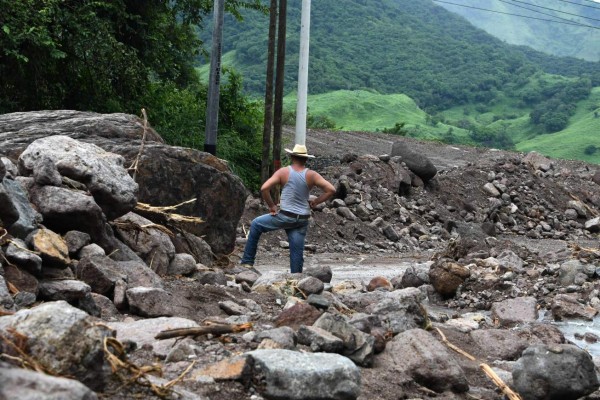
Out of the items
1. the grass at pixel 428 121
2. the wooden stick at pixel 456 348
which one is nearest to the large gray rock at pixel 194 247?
the wooden stick at pixel 456 348

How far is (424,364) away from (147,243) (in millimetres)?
3795

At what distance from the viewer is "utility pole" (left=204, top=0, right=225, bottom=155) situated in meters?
16.9

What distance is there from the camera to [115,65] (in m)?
19.0

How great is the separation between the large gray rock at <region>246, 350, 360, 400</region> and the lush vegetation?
12.5m

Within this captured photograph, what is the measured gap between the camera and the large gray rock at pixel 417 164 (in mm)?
22641

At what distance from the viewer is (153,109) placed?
21375mm

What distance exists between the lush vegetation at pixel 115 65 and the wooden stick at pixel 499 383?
11.9 meters

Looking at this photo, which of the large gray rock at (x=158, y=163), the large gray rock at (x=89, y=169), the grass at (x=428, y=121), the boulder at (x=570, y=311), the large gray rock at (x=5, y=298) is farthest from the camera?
the grass at (x=428, y=121)

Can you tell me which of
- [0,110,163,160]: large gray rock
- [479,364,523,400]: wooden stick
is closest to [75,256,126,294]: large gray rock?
[479,364,523,400]: wooden stick

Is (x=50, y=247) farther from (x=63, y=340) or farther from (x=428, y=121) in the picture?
(x=428, y=121)

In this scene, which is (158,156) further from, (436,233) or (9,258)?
(436,233)

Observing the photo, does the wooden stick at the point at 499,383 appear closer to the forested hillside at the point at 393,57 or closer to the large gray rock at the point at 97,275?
the large gray rock at the point at 97,275

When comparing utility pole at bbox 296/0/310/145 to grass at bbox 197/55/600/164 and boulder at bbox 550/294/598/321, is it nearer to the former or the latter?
boulder at bbox 550/294/598/321

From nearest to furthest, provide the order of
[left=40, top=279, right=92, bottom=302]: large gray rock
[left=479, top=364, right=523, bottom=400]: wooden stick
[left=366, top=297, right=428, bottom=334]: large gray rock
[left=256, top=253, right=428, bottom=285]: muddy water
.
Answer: [left=479, top=364, right=523, bottom=400]: wooden stick
[left=40, top=279, right=92, bottom=302]: large gray rock
[left=366, top=297, right=428, bottom=334]: large gray rock
[left=256, top=253, right=428, bottom=285]: muddy water
